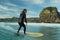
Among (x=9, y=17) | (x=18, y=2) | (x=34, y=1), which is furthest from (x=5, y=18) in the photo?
(x=34, y=1)

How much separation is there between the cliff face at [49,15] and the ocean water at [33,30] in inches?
2.3

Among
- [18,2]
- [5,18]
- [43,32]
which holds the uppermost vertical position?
[18,2]

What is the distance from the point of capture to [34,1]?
2.99 metres

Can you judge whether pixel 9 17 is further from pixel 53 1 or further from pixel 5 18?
pixel 53 1

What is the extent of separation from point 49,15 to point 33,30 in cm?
32

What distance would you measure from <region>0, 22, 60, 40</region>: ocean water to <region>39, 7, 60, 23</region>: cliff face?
6 centimetres

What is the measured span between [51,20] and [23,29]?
1.42 ft

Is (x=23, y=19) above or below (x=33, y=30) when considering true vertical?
above

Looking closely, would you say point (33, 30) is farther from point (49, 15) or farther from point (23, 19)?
point (49, 15)

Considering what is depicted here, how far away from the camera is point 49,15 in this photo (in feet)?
9.77

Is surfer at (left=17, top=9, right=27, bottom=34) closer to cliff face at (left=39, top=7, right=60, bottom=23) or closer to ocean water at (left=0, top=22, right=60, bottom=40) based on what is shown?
ocean water at (left=0, top=22, right=60, bottom=40)

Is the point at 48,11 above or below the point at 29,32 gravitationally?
above

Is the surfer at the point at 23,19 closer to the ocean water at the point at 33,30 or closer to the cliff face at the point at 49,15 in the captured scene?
the ocean water at the point at 33,30

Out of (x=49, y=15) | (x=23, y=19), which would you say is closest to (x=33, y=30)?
(x=23, y=19)
